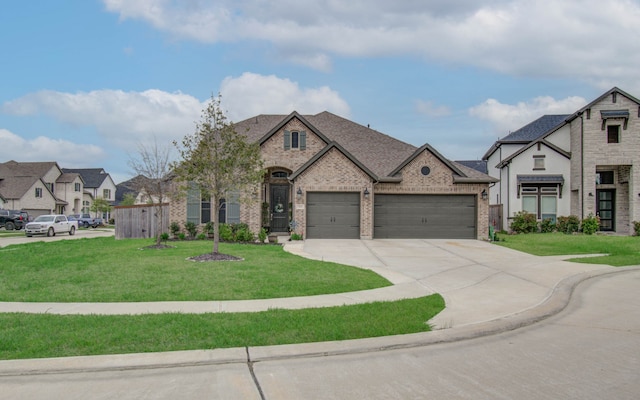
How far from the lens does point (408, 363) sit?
235 inches

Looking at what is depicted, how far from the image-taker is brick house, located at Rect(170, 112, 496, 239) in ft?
76.0

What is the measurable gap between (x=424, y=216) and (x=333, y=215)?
468 centimetres

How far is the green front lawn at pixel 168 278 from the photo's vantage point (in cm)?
962

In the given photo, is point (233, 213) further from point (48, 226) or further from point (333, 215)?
point (48, 226)

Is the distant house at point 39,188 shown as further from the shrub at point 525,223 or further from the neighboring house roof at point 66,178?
the shrub at point 525,223

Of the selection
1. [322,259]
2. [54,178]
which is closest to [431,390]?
[322,259]

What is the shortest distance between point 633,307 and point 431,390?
6832 mm

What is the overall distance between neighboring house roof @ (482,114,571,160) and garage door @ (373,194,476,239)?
1288 centimetres

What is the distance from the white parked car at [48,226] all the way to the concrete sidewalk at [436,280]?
77.2 ft

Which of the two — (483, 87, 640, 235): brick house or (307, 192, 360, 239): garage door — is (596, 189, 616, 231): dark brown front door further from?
(307, 192, 360, 239): garage door

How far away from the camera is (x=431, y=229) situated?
24141 millimetres

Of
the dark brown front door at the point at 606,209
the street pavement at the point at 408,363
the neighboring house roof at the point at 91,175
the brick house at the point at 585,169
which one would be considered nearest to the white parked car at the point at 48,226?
the street pavement at the point at 408,363

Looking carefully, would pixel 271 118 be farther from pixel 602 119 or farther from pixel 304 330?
pixel 304 330

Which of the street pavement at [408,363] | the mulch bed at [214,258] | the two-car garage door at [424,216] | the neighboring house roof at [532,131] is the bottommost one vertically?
the street pavement at [408,363]
